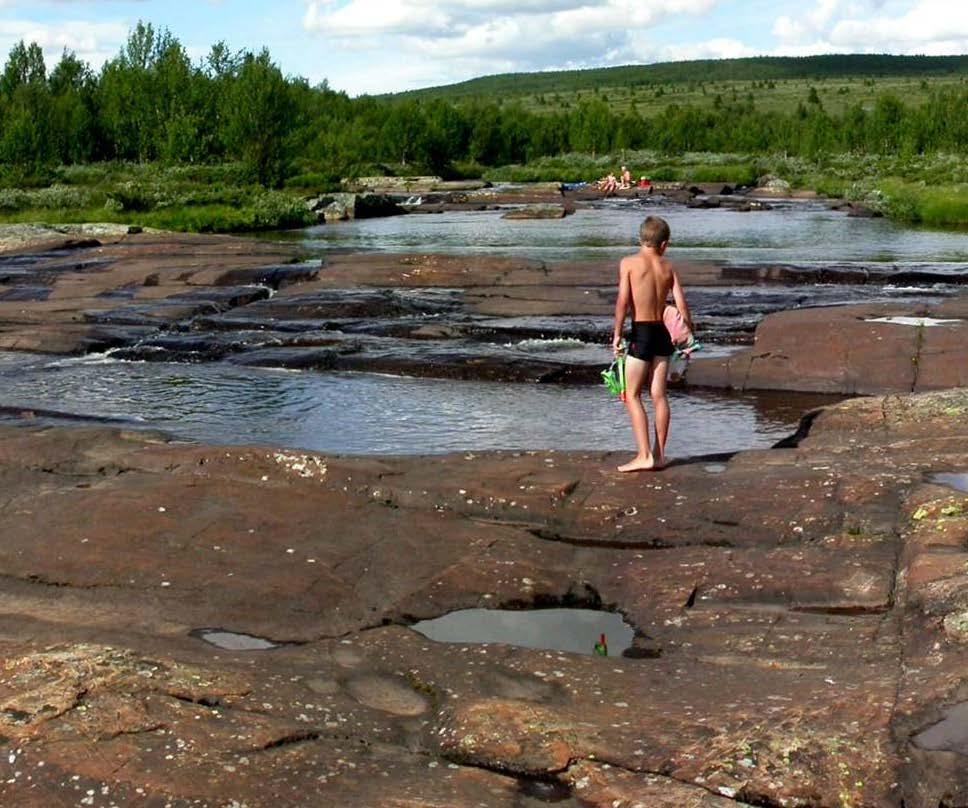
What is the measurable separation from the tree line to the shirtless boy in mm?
68955

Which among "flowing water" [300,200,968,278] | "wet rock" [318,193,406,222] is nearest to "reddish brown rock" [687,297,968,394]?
"flowing water" [300,200,968,278]

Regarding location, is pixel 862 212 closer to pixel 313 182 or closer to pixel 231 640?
pixel 313 182

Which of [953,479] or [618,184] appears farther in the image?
[618,184]

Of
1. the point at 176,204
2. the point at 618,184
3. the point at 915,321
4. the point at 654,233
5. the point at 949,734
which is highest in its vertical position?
the point at 654,233

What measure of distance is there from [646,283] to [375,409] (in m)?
7.16

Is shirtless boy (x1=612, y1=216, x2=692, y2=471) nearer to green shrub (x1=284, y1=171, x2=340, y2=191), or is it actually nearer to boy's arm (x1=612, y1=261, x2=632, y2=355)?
boy's arm (x1=612, y1=261, x2=632, y2=355)

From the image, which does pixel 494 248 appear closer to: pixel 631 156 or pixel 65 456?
pixel 65 456

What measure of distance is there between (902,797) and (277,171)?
255 ft

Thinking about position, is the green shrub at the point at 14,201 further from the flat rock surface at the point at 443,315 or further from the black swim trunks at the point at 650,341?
the black swim trunks at the point at 650,341

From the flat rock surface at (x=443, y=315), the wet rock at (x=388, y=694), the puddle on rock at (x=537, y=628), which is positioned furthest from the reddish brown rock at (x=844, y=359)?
the wet rock at (x=388, y=694)

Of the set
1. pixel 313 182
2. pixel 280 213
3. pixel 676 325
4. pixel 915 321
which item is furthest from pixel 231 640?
pixel 313 182

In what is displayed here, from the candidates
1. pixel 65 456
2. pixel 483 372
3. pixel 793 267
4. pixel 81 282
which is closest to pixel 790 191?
pixel 793 267

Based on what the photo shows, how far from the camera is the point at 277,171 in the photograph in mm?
80438

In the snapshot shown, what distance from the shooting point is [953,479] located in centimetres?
994
